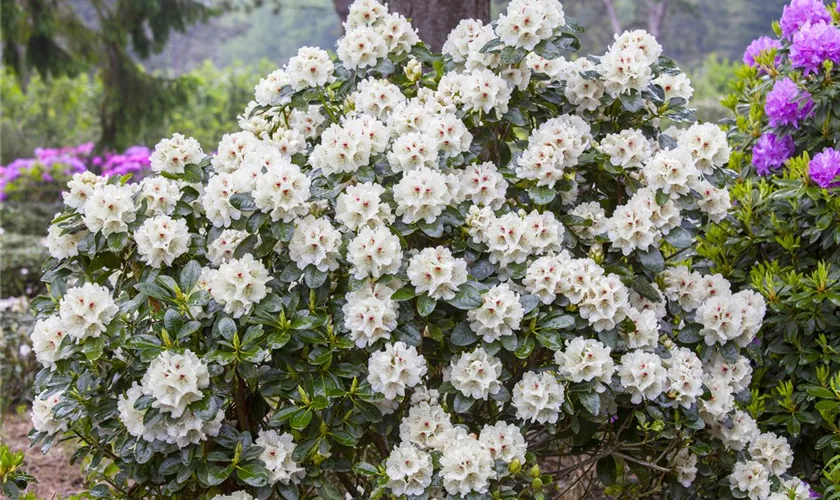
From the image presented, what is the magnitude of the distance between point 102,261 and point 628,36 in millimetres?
1493

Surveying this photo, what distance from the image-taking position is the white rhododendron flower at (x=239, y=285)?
200 cm

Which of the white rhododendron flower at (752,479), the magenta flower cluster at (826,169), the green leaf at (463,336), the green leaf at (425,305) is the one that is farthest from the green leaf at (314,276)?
the magenta flower cluster at (826,169)

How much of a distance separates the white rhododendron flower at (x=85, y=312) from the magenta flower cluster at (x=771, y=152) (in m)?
2.01

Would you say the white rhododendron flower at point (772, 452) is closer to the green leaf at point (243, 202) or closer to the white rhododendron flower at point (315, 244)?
the white rhododendron flower at point (315, 244)

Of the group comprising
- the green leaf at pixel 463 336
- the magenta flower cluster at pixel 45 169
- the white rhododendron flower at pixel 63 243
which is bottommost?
the magenta flower cluster at pixel 45 169

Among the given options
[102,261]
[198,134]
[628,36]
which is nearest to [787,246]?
[628,36]

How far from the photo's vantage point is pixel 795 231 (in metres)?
2.64

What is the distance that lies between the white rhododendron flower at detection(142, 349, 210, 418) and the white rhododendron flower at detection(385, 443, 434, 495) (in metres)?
0.46

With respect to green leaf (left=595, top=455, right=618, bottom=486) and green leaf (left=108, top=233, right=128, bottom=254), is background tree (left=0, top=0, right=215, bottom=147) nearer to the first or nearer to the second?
green leaf (left=108, top=233, right=128, bottom=254)

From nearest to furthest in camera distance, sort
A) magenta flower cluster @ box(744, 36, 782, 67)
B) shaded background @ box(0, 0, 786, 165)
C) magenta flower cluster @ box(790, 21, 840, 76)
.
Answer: magenta flower cluster @ box(790, 21, 840, 76)
magenta flower cluster @ box(744, 36, 782, 67)
shaded background @ box(0, 0, 786, 165)

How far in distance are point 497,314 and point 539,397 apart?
0.72 ft

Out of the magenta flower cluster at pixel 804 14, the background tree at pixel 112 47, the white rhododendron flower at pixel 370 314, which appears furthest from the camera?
the background tree at pixel 112 47

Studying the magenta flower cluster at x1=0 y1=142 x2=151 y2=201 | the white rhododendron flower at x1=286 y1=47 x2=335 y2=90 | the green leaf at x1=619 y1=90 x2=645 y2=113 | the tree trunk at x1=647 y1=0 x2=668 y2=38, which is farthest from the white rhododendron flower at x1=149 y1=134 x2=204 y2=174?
the tree trunk at x1=647 y1=0 x2=668 y2=38

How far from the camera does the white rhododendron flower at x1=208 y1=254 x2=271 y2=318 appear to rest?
200 cm
